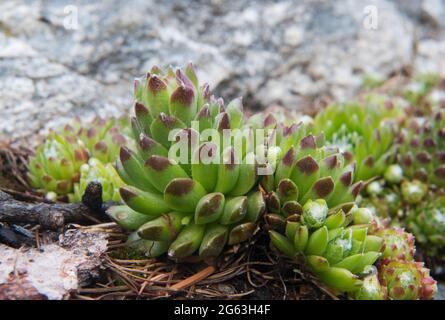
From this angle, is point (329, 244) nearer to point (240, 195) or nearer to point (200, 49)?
point (240, 195)

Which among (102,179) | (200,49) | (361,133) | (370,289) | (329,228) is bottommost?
(370,289)

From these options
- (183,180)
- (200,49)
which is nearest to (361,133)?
(200,49)

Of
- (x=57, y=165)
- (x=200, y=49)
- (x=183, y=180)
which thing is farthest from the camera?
(x=200, y=49)

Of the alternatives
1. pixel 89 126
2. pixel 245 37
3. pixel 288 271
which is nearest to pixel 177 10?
pixel 245 37

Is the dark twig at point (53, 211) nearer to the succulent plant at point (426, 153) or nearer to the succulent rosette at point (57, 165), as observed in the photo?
the succulent rosette at point (57, 165)

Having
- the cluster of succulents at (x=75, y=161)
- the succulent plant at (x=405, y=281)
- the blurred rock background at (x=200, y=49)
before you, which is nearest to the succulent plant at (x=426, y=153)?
the succulent plant at (x=405, y=281)

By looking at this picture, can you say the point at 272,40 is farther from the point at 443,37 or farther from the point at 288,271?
the point at 288,271

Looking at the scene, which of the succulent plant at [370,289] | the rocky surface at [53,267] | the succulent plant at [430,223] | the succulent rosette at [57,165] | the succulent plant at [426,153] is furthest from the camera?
the succulent plant at [426,153]
